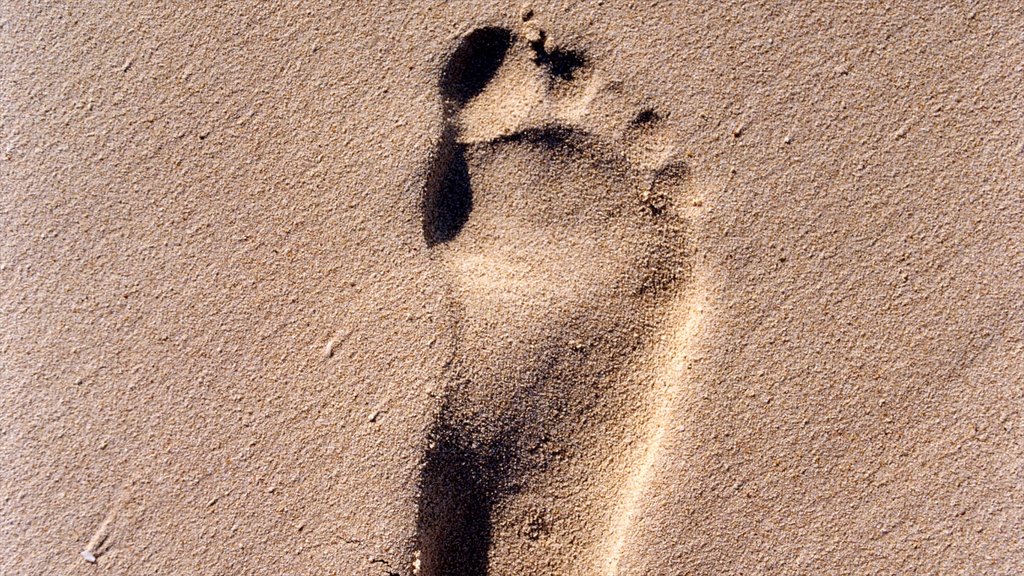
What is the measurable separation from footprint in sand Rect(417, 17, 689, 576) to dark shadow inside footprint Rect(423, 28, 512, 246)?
0.04 feet

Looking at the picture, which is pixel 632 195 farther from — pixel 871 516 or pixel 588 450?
pixel 871 516

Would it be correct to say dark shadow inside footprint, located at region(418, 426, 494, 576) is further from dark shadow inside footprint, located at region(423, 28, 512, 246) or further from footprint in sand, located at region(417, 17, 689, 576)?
dark shadow inside footprint, located at region(423, 28, 512, 246)

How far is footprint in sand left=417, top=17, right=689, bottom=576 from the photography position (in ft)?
4.16

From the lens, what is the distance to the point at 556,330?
4.17 ft

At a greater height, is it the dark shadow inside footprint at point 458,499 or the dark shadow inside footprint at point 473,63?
the dark shadow inside footprint at point 473,63

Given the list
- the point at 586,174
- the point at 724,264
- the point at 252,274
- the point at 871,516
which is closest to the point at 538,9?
the point at 586,174

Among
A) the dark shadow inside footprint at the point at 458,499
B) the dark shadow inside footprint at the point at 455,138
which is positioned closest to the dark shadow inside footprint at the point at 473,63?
the dark shadow inside footprint at the point at 455,138

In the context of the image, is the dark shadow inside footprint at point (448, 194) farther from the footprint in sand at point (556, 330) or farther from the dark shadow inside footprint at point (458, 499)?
the dark shadow inside footprint at point (458, 499)

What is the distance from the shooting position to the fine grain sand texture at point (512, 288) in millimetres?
1231

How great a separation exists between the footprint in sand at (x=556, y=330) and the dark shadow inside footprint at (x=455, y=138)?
1cm

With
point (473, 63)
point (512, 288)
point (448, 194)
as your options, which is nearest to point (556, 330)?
point (512, 288)

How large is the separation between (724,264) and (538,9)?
0.57m

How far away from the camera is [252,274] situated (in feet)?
4.27

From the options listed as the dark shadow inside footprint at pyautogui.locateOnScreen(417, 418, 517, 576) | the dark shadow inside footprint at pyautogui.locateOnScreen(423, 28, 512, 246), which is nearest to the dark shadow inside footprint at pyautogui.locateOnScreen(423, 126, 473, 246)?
the dark shadow inside footprint at pyautogui.locateOnScreen(423, 28, 512, 246)
